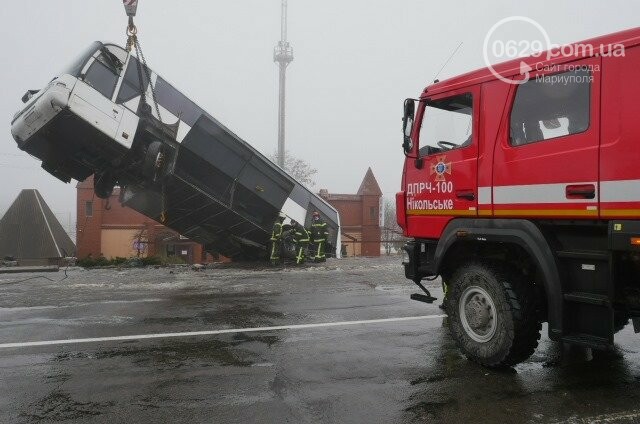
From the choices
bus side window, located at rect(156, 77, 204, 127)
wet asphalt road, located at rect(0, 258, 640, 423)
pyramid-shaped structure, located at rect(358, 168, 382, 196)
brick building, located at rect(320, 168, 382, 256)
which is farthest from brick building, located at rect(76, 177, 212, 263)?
wet asphalt road, located at rect(0, 258, 640, 423)

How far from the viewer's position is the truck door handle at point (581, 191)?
3.28 meters

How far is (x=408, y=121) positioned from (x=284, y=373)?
2903mm

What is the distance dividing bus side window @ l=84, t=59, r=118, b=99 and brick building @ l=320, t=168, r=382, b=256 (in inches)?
682

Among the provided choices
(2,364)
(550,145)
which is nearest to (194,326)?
(2,364)

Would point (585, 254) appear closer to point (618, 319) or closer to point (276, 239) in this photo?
point (618, 319)

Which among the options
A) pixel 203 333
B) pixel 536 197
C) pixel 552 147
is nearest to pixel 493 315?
pixel 536 197

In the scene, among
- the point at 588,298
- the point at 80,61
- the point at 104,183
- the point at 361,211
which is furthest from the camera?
the point at 361,211

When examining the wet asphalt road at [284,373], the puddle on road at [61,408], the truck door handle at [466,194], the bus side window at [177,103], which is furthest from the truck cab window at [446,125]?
the bus side window at [177,103]

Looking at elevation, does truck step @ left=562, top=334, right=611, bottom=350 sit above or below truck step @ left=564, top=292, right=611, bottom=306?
below

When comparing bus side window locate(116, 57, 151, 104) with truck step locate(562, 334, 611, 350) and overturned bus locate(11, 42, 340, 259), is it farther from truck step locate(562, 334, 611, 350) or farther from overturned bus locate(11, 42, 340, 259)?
truck step locate(562, 334, 611, 350)

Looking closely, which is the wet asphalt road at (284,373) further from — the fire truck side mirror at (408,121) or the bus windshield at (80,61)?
the bus windshield at (80,61)

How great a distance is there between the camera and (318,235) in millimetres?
13336

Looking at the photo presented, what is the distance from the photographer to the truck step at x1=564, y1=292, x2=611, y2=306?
10.5 ft

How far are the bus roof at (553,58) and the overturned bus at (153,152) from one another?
712 centimetres
